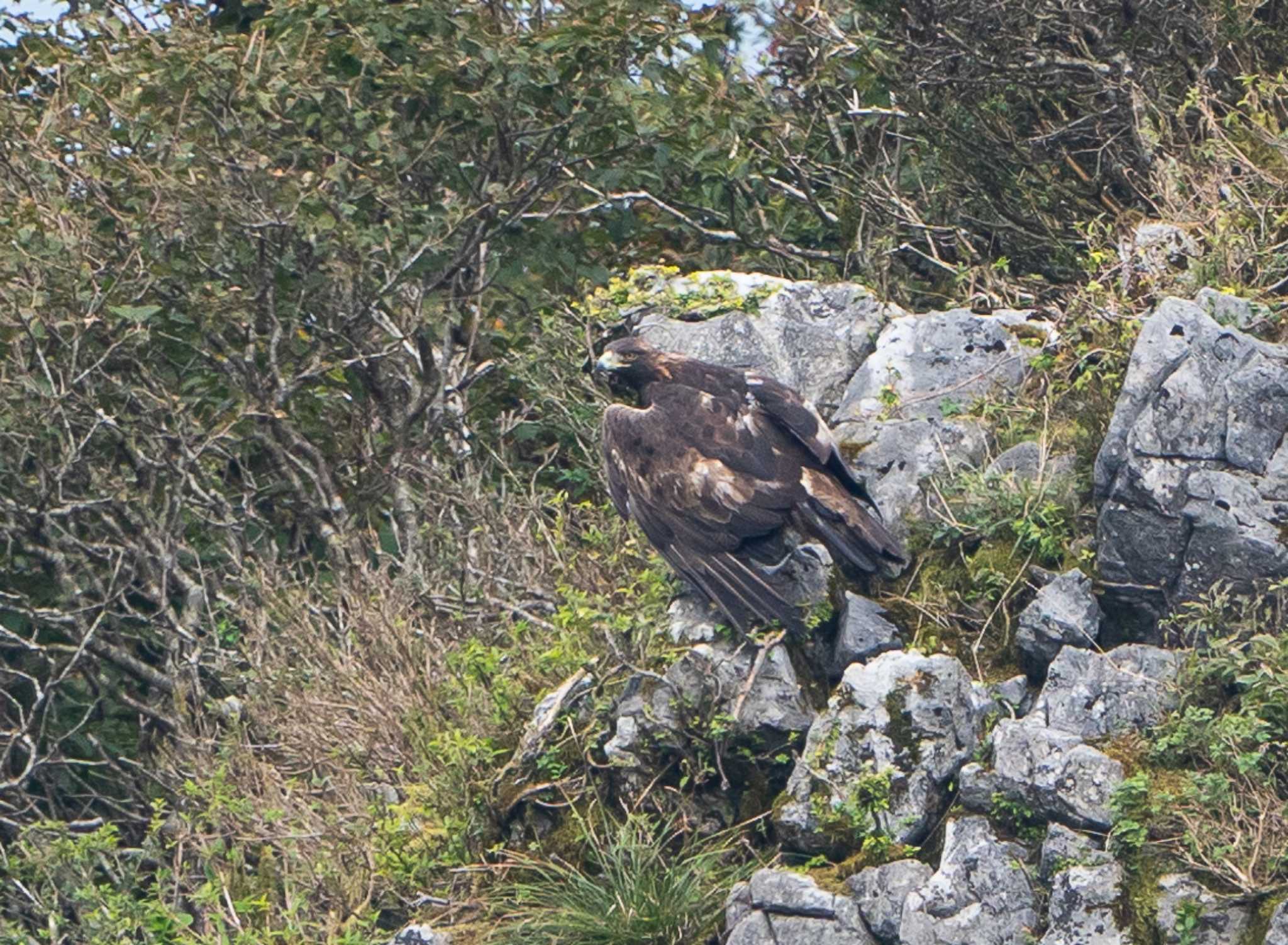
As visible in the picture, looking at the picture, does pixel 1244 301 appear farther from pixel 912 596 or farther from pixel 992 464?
pixel 912 596

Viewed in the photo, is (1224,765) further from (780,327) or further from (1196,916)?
(780,327)

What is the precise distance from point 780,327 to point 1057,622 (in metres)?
2.53

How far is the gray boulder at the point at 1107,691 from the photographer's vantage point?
23.3 ft

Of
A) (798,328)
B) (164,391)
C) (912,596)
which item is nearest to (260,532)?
(164,391)

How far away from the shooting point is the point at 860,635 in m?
7.82

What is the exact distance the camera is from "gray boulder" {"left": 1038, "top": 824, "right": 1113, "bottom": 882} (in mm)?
6645

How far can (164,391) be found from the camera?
36.5ft

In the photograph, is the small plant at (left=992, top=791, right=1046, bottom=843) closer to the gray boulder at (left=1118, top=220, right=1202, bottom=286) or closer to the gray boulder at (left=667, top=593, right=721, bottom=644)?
the gray boulder at (left=667, top=593, right=721, bottom=644)

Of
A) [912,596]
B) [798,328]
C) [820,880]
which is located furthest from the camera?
[798,328]

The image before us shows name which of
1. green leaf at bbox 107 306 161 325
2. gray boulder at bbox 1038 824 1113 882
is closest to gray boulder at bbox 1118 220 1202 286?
gray boulder at bbox 1038 824 1113 882

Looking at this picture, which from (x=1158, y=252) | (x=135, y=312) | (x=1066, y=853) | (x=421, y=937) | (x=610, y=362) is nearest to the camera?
(x=1066, y=853)

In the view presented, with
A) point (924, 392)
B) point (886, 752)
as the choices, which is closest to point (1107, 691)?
point (886, 752)

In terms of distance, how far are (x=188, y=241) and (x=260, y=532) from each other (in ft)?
5.43

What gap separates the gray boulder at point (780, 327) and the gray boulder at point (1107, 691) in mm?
2385
